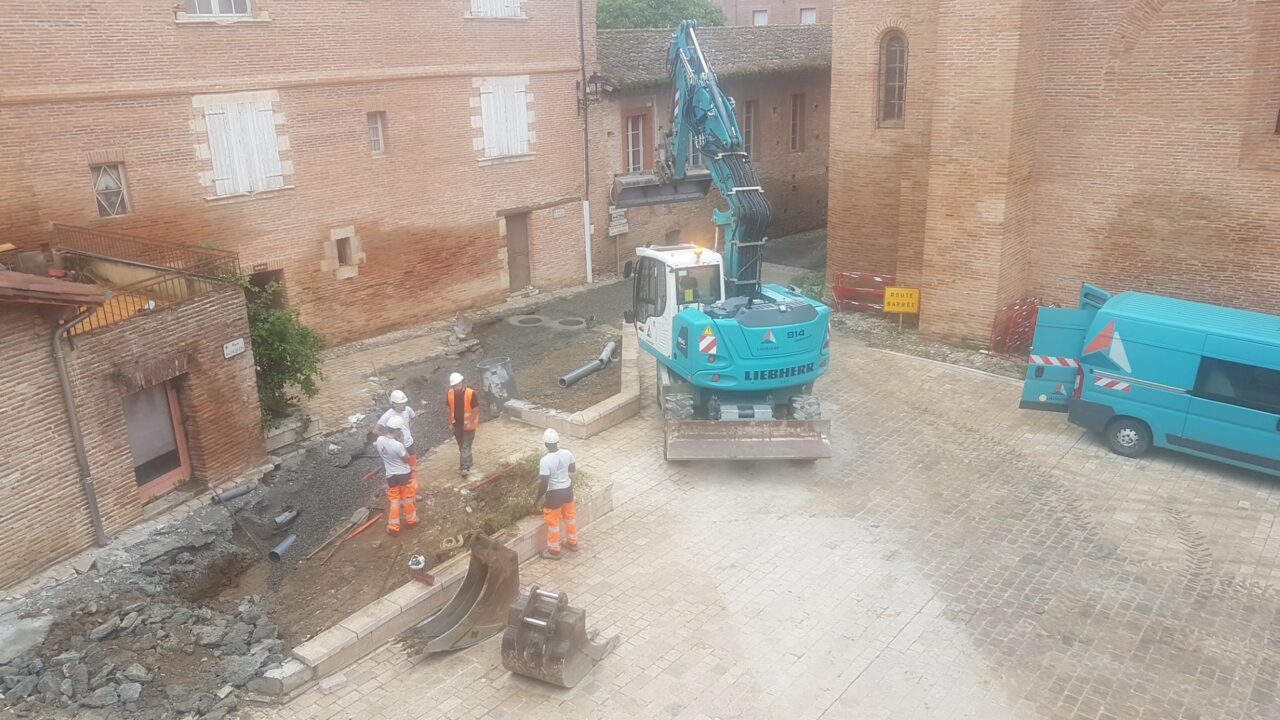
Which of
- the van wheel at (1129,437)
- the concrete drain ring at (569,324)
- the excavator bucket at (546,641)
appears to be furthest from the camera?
the concrete drain ring at (569,324)

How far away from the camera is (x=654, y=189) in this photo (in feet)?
50.2

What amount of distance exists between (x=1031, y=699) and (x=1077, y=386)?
592 centimetres

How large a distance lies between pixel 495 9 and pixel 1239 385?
14.6m

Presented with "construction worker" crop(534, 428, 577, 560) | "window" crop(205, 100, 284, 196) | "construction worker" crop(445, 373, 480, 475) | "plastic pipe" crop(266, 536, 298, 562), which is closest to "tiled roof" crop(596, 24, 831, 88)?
"window" crop(205, 100, 284, 196)

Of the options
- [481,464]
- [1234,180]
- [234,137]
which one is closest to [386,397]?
[481,464]

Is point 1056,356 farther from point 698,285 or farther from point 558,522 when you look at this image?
point 558,522

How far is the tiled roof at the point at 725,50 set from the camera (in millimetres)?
22062

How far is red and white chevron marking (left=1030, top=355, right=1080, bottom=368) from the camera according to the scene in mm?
12906

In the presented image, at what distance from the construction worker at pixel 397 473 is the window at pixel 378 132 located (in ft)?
28.6

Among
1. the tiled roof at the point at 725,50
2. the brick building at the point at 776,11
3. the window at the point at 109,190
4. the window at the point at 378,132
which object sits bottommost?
the window at the point at 109,190

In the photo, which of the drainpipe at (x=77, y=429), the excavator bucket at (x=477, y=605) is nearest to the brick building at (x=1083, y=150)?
the excavator bucket at (x=477, y=605)

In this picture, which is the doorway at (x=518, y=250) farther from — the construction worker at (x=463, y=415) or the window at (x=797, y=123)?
the window at (x=797, y=123)

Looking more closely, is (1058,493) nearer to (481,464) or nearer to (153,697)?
(481,464)

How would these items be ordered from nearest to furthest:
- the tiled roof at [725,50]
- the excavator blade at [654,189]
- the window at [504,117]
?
the excavator blade at [654,189] → the window at [504,117] → the tiled roof at [725,50]
